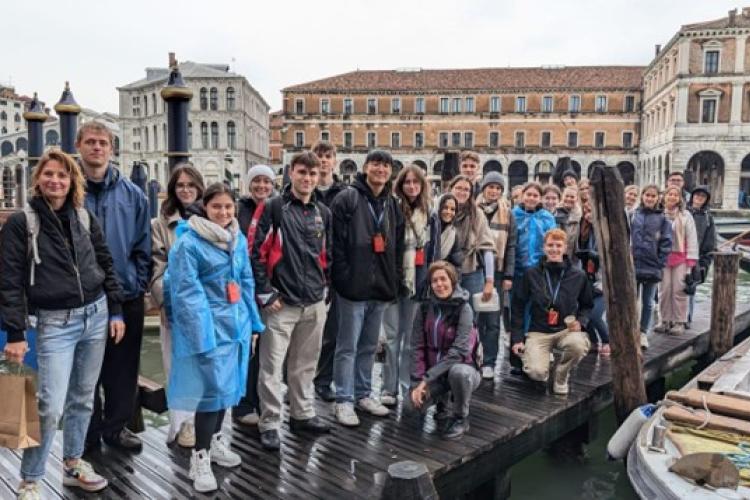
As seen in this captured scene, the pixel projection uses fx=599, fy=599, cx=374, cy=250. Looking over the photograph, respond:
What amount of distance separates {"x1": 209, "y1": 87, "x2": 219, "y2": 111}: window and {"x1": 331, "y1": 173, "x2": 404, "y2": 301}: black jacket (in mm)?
49902

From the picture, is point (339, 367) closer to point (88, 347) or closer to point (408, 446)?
point (408, 446)

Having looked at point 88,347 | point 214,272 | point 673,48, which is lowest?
point 88,347

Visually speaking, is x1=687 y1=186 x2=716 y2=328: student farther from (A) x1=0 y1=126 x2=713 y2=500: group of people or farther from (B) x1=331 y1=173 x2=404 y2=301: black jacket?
(B) x1=331 y1=173 x2=404 y2=301: black jacket

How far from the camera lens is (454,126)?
50.7m

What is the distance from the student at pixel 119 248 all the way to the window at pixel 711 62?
42766mm

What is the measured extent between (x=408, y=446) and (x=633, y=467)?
1.70 metres

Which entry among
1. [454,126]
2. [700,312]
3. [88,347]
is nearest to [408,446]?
[88,347]

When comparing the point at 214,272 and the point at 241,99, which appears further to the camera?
the point at 241,99

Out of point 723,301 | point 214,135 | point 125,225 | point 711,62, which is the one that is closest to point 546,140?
point 711,62

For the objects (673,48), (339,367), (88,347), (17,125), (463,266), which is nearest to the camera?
(88,347)

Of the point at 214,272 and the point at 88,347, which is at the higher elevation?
the point at 214,272

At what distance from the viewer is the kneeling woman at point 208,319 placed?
3318 mm

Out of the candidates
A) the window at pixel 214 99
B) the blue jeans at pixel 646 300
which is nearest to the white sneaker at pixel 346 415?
the blue jeans at pixel 646 300

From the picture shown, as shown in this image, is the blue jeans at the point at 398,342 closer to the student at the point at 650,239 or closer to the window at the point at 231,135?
the student at the point at 650,239
